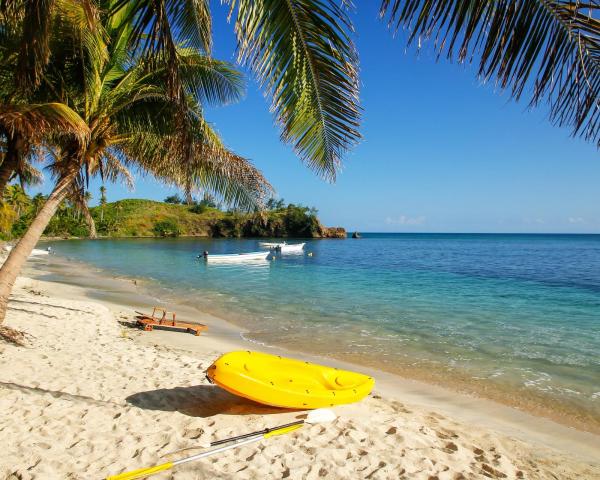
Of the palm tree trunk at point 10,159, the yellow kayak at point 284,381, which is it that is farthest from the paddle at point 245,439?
the palm tree trunk at point 10,159

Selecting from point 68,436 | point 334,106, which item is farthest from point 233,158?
point 68,436

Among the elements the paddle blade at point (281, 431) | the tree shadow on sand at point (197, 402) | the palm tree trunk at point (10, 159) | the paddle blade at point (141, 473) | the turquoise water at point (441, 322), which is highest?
the palm tree trunk at point (10, 159)

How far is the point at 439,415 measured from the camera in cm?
528

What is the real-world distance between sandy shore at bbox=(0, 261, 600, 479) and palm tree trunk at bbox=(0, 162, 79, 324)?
1.05 meters

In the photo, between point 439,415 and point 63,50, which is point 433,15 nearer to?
point 439,415

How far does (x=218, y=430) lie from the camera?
13.9 ft

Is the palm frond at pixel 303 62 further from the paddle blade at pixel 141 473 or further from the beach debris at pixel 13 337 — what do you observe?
the beach debris at pixel 13 337

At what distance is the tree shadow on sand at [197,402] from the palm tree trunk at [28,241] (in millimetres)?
2686

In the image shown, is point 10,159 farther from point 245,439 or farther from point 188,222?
point 188,222

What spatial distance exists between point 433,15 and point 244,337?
8975 millimetres

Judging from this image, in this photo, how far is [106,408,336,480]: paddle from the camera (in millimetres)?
3258

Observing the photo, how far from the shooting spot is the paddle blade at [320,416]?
441 cm

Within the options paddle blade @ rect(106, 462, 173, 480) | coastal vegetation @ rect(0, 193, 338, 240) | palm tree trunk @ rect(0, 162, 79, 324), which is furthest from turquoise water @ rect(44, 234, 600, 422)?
coastal vegetation @ rect(0, 193, 338, 240)

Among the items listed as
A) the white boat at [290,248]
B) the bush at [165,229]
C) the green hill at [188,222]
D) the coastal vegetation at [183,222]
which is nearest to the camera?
the white boat at [290,248]
